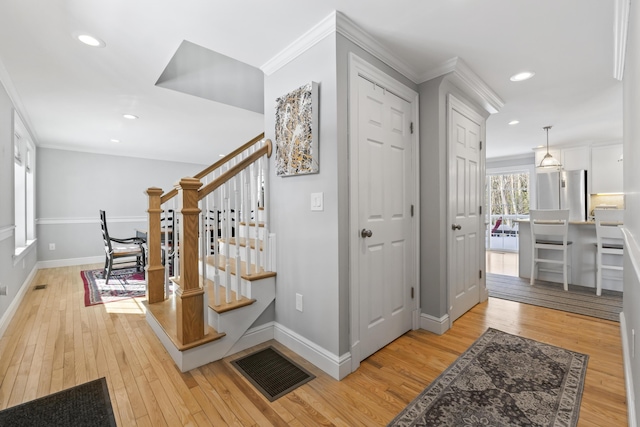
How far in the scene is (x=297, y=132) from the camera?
205 cm

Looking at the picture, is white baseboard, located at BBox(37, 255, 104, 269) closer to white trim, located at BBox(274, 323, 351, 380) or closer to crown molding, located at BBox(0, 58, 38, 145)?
crown molding, located at BBox(0, 58, 38, 145)

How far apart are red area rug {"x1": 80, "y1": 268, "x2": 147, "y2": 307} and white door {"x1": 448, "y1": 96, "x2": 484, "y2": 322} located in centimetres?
352

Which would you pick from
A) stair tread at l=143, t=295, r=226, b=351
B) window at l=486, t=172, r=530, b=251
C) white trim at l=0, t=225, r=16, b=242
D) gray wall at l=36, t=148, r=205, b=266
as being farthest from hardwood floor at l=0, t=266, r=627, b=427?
window at l=486, t=172, r=530, b=251

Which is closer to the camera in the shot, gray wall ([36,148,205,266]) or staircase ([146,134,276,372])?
staircase ([146,134,276,372])

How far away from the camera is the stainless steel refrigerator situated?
557 centimetres

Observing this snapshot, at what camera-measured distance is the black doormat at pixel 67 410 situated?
148cm

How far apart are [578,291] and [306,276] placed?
3799 millimetres

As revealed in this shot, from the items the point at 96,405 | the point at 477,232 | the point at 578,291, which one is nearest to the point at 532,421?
the point at 477,232

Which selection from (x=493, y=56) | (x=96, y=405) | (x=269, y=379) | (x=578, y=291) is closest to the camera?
(x=96, y=405)

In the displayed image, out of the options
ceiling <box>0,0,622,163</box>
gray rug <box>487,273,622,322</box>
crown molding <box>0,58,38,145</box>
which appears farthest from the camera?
gray rug <box>487,273,622,322</box>

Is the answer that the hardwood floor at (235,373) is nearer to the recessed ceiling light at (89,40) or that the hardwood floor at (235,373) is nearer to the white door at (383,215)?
the white door at (383,215)

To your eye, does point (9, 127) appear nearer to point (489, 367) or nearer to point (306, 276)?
point (306, 276)

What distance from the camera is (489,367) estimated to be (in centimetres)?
197

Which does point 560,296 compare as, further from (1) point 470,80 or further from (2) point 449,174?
(1) point 470,80
